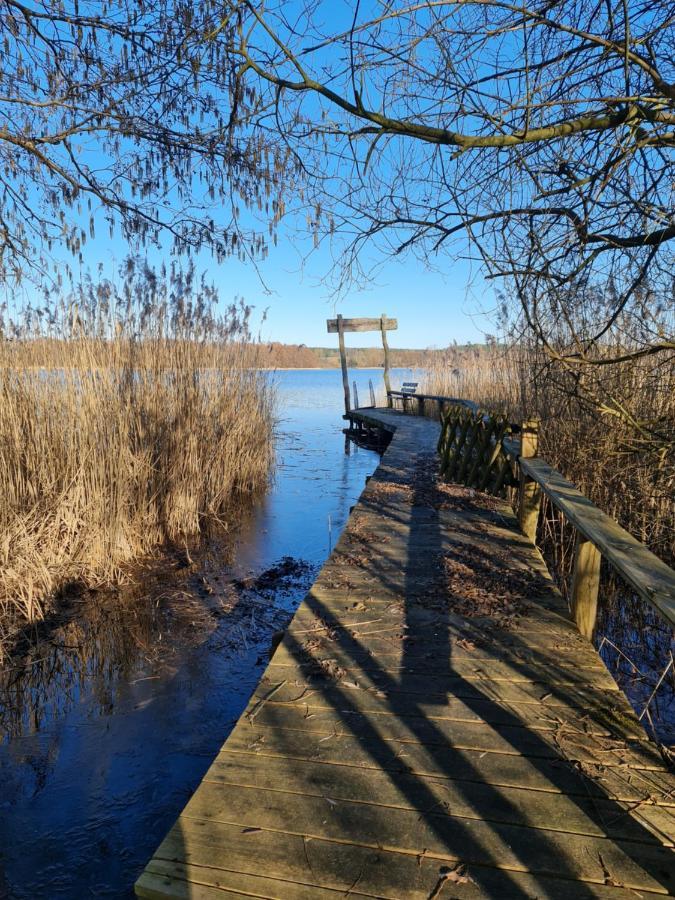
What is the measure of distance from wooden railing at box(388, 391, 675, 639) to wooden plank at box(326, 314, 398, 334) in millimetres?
14081

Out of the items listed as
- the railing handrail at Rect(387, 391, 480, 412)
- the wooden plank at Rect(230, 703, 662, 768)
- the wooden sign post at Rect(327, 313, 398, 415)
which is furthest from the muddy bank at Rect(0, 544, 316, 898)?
the wooden sign post at Rect(327, 313, 398, 415)

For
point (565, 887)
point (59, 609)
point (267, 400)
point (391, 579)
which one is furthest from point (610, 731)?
point (267, 400)

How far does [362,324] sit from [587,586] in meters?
16.7

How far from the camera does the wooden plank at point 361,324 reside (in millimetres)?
18812

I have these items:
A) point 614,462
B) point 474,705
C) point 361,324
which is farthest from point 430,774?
point 361,324

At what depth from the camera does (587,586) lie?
3.08 m

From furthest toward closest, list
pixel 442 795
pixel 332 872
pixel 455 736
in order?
pixel 455 736 → pixel 442 795 → pixel 332 872

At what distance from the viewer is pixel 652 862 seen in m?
1.61

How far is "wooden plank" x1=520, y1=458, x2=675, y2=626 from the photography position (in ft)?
6.18

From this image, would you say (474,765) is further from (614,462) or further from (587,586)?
(614,462)

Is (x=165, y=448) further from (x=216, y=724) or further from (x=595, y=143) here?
(x=595, y=143)

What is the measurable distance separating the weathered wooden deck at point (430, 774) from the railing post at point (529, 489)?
159 cm

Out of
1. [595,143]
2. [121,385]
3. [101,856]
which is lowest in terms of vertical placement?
[101,856]

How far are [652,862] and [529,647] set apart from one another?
1.35 meters
